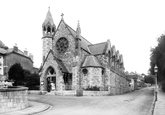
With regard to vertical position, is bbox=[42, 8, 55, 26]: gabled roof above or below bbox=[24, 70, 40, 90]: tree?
above

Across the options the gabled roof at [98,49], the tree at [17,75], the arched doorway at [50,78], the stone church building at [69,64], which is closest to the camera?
the stone church building at [69,64]

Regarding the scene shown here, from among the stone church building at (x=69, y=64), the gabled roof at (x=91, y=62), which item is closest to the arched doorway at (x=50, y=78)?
the stone church building at (x=69, y=64)

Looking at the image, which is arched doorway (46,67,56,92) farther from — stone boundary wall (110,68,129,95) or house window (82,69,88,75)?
stone boundary wall (110,68,129,95)

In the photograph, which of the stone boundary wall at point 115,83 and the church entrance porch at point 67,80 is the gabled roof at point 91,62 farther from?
the stone boundary wall at point 115,83

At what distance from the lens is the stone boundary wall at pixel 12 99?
12320 mm

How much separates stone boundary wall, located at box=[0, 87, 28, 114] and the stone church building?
14.3m

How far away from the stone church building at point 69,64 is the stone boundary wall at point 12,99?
14.3m

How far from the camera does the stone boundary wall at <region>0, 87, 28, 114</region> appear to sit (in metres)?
12.3

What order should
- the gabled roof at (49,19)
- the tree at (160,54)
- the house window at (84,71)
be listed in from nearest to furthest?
1. the tree at (160,54)
2. the house window at (84,71)
3. the gabled roof at (49,19)

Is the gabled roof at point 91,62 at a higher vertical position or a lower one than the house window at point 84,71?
higher

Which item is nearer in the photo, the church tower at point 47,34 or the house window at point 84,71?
the house window at point 84,71

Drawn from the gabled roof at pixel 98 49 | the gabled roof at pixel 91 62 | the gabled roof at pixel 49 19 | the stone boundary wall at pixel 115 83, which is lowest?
Answer: the stone boundary wall at pixel 115 83

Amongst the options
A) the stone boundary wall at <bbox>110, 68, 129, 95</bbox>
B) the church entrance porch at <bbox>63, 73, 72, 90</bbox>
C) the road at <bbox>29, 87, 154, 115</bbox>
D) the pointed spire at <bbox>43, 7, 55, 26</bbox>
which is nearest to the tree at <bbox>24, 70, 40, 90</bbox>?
the church entrance porch at <bbox>63, 73, 72, 90</bbox>

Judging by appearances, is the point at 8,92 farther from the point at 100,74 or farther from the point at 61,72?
the point at 100,74
